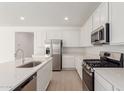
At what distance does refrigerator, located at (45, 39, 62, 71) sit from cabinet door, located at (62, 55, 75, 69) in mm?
235

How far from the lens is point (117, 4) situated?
218 centimetres

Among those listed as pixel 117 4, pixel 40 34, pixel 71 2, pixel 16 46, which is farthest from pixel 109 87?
pixel 16 46

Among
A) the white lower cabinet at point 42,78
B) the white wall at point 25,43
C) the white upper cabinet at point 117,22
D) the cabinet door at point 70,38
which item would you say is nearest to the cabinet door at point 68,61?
the cabinet door at point 70,38

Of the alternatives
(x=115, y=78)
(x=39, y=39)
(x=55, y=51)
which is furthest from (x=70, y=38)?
(x=115, y=78)

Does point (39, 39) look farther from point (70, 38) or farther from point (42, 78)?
point (42, 78)

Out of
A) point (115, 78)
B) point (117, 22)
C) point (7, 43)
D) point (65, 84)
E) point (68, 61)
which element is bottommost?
point (65, 84)

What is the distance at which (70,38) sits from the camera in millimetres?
7391

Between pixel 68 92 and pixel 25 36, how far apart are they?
216 inches

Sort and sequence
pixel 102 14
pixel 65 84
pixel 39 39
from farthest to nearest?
pixel 39 39 → pixel 65 84 → pixel 102 14

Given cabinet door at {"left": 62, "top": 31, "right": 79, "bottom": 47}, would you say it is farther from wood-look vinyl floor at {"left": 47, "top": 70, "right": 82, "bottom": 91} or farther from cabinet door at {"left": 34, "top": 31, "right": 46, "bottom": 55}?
wood-look vinyl floor at {"left": 47, "top": 70, "right": 82, "bottom": 91}

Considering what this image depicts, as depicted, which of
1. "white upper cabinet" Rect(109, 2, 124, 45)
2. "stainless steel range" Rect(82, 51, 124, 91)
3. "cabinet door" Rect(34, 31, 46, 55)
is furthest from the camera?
"cabinet door" Rect(34, 31, 46, 55)

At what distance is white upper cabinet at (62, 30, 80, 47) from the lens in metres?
7.38

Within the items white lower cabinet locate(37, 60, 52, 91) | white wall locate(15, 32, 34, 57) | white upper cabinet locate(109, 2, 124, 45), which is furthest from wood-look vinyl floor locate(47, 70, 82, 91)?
white wall locate(15, 32, 34, 57)

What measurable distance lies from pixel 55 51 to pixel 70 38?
1079mm
